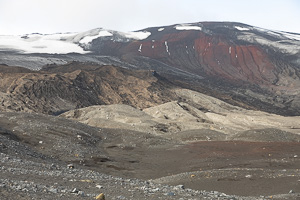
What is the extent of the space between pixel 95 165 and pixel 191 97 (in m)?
74.7

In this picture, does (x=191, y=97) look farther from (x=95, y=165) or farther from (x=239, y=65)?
(x=239, y=65)

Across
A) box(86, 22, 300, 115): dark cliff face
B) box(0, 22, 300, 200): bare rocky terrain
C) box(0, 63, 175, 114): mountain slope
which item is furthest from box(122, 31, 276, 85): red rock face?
box(0, 63, 175, 114): mountain slope

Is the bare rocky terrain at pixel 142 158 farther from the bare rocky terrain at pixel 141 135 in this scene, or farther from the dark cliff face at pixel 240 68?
the dark cliff face at pixel 240 68

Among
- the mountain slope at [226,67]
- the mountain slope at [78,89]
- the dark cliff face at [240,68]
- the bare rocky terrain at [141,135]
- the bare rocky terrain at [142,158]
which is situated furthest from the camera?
the dark cliff face at [240,68]

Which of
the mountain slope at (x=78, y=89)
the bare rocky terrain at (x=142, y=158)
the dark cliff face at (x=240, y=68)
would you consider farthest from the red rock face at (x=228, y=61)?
the bare rocky terrain at (x=142, y=158)

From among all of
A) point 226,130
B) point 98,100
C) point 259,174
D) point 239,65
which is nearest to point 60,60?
point 98,100

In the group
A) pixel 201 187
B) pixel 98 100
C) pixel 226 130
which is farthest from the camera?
pixel 98 100

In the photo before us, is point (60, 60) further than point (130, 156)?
Yes

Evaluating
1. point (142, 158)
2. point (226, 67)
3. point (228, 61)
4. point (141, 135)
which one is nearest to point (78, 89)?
point (141, 135)

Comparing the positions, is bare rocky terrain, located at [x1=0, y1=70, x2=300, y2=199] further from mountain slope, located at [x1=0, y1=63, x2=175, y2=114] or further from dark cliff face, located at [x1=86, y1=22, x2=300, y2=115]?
dark cliff face, located at [x1=86, y1=22, x2=300, y2=115]

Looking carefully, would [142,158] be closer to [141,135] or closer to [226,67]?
[141,135]

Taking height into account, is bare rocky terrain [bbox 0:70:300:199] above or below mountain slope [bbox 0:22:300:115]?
above

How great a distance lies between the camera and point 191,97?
106438 millimetres

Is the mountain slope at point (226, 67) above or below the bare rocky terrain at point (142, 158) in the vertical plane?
below
